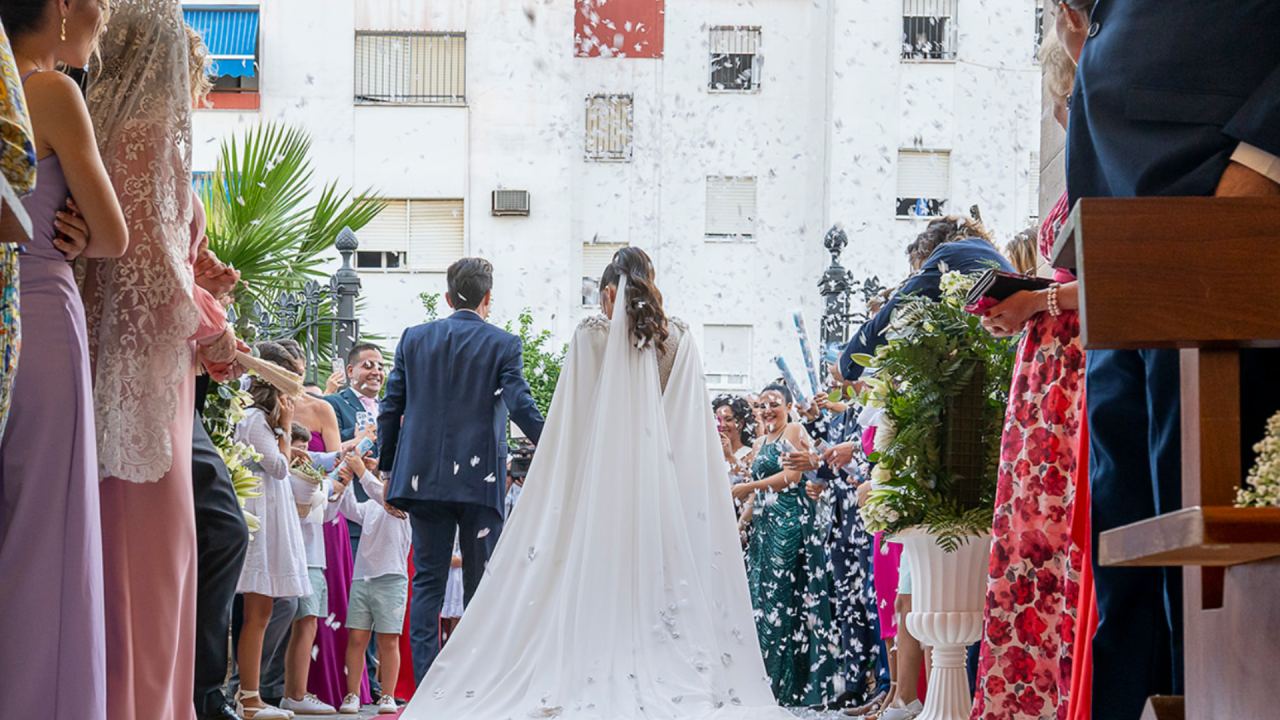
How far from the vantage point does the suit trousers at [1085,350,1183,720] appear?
2.19m

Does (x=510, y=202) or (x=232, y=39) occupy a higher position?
(x=232, y=39)

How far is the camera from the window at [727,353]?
18422 millimetres

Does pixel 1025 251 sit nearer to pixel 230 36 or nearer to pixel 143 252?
pixel 143 252

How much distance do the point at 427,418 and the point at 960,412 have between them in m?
2.97

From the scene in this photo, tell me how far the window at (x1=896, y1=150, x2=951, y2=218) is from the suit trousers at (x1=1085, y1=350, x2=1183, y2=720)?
16299 millimetres

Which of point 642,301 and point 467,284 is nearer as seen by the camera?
point 642,301

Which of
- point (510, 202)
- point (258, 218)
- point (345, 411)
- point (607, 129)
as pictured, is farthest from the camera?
point (607, 129)

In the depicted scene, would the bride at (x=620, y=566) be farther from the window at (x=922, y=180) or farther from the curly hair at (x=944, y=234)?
the window at (x=922, y=180)

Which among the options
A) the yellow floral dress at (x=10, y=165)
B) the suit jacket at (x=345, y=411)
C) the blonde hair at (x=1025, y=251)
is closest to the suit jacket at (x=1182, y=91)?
the yellow floral dress at (x=10, y=165)

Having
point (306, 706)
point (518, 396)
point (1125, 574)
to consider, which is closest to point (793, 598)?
point (518, 396)

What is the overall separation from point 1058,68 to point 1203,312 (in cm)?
163

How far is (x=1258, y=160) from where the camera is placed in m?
1.97

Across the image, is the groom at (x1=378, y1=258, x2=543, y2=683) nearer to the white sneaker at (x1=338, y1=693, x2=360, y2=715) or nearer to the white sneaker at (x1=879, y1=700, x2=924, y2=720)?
the white sneaker at (x1=338, y1=693, x2=360, y2=715)

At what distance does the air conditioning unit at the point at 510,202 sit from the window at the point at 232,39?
3.69 meters
